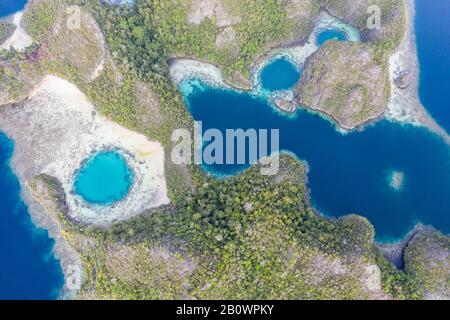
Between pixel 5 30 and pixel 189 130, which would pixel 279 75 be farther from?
pixel 5 30

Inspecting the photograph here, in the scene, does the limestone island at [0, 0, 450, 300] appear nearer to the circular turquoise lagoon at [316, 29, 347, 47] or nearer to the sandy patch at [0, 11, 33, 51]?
the sandy patch at [0, 11, 33, 51]

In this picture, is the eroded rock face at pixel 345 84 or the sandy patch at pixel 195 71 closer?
the eroded rock face at pixel 345 84

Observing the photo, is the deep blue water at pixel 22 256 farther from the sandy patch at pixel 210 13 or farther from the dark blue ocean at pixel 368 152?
the sandy patch at pixel 210 13

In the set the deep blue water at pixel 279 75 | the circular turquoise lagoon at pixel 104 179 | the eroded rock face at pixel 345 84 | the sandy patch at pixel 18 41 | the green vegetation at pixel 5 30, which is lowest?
the circular turquoise lagoon at pixel 104 179

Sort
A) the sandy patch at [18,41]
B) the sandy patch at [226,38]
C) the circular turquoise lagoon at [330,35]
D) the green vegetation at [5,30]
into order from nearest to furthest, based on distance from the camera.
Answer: the sandy patch at [226,38], the sandy patch at [18,41], the green vegetation at [5,30], the circular turquoise lagoon at [330,35]

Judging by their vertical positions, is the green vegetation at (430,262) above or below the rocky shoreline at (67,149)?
below

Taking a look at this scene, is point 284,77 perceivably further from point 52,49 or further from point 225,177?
point 52,49

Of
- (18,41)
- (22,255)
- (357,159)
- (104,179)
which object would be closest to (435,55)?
(357,159)

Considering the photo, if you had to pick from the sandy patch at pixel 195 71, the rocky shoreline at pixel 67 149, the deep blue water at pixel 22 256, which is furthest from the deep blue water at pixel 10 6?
the deep blue water at pixel 22 256
